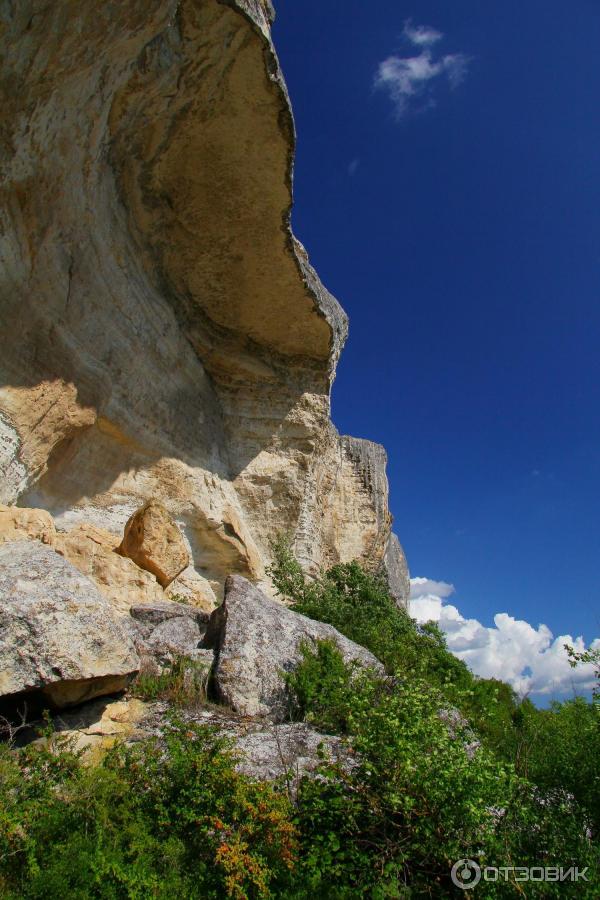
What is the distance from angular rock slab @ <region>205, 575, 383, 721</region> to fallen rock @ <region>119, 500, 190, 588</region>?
6.38ft

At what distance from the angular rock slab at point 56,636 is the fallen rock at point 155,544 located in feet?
10.5

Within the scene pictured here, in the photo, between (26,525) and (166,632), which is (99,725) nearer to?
(166,632)

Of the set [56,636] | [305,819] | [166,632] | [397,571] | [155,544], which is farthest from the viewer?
[397,571]

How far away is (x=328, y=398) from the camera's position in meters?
15.1

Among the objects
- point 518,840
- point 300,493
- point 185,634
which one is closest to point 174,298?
point 300,493

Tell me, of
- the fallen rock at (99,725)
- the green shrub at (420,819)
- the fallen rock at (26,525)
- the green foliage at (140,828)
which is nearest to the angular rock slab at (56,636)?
the fallen rock at (99,725)

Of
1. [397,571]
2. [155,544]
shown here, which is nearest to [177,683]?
[155,544]

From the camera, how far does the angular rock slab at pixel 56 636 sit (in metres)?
4.68

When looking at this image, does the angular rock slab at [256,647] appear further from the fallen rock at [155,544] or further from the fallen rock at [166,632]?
the fallen rock at [155,544]

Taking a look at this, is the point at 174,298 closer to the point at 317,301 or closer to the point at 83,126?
the point at 317,301

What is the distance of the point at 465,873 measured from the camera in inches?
135

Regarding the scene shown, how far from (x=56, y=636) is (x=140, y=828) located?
1878 millimetres

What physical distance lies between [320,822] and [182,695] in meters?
2.28

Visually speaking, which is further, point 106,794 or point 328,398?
point 328,398
